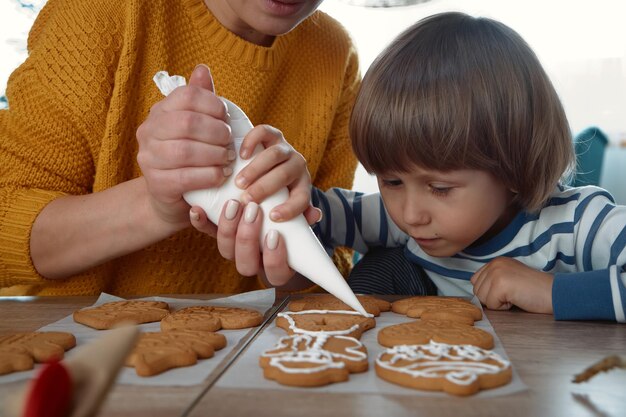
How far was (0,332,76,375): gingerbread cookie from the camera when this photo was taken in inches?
26.1

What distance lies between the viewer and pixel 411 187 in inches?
44.6

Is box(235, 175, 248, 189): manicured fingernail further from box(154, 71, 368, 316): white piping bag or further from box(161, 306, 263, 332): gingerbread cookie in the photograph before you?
box(161, 306, 263, 332): gingerbread cookie

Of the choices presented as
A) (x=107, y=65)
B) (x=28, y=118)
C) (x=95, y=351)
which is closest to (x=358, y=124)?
(x=107, y=65)

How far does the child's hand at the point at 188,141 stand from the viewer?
84 centimetres

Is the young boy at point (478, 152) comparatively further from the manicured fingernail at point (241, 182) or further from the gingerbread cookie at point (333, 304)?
the manicured fingernail at point (241, 182)

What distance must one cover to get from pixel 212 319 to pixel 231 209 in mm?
148

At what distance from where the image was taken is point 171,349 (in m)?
0.69

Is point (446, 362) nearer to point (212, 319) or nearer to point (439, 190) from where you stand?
point (212, 319)

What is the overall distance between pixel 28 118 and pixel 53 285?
1.06 ft

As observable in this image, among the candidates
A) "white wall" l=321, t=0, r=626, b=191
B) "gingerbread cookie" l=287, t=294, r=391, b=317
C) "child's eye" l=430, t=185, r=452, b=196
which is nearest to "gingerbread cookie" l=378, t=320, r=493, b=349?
"gingerbread cookie" l=287, t=294, r=391, b=317

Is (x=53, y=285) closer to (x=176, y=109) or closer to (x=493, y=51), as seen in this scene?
(x=176, y=109)

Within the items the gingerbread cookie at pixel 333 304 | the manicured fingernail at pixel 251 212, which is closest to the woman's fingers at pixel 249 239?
the manicured fingernail at pixel 251 212

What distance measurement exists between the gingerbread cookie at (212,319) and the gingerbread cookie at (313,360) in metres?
0.11

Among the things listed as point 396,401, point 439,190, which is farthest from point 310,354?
point 439,190
